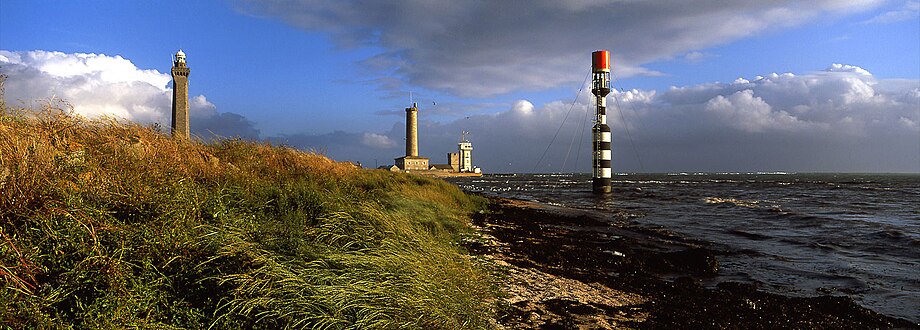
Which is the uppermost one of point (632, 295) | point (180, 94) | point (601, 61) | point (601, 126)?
point (601, 61)

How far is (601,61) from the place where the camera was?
3550cm

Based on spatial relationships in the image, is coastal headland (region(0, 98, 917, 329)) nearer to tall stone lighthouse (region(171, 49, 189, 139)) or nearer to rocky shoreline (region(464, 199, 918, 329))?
rocky shoreline (region(464, 199, 918, 329))

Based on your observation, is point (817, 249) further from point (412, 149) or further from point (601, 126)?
point (412, 149)

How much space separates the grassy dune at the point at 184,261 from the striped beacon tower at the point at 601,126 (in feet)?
96.8

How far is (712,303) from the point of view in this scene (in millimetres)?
7195

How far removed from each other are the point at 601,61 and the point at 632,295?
1215 inches

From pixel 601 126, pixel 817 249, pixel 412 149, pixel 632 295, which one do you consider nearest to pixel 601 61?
pixel 601 126

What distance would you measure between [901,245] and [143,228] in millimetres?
18395

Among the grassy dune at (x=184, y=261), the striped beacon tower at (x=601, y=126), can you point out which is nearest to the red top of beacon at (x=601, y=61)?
the striped beacon tower at (x=601, y=126)

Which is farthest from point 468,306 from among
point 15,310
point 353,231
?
point 15,310

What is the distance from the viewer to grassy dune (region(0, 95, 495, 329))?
13.1 ft

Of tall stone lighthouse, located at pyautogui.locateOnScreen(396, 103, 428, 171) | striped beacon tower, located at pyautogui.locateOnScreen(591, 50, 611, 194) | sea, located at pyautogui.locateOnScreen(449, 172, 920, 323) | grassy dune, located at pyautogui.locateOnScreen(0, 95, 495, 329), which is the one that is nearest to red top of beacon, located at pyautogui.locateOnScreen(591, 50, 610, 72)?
striped beacon tower, located at pyautogui.locateOnScreen(591, 50, 611, 194)

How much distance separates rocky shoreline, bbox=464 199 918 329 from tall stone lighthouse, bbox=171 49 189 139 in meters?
36.5

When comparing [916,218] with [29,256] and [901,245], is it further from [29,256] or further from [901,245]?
[29,256]
